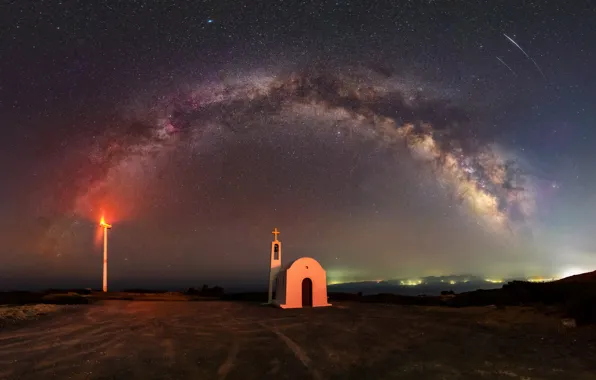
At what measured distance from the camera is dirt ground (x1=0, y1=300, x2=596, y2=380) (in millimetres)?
9453

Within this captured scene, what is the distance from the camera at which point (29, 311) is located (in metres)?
22.1

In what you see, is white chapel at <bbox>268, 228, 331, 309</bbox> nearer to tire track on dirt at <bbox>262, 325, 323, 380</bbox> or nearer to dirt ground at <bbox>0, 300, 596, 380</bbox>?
dirt ground at <bbox>0, 300, 596, 380</bbox>

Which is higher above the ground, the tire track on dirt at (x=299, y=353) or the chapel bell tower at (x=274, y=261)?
the chapel bell tower at (x=274, y=261)

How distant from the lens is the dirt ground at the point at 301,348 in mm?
9453

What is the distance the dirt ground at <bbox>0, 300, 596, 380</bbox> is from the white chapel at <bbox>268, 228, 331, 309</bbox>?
595 cm

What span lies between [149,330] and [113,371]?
6498 millimetres

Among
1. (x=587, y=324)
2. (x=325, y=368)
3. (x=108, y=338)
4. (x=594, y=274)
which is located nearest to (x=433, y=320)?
(x=587, y=324)

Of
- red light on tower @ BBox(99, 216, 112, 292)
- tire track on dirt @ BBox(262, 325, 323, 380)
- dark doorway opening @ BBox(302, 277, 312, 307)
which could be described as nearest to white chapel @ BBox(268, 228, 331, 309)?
dark doorway opening @ BBox(302, 277, 312, 307)

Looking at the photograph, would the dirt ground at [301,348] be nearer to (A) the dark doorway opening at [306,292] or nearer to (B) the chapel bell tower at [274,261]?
(A) the dark doorway opening at [306,292]

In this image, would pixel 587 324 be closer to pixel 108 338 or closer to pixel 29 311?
pixel 108 338

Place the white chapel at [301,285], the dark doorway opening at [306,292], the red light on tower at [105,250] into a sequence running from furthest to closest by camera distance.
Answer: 1. the red light on tower at [105,250]
2. the dark doorway opening at [306,292]
3. the white chapel at [301,285]

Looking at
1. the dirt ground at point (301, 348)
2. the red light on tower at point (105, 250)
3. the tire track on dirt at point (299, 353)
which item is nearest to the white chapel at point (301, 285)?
the dirt ground at point (301, 348)

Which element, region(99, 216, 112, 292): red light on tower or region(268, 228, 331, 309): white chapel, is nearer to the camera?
region(268, 228, 331, 309): white chapel

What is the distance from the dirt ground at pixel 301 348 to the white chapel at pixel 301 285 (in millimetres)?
5949
